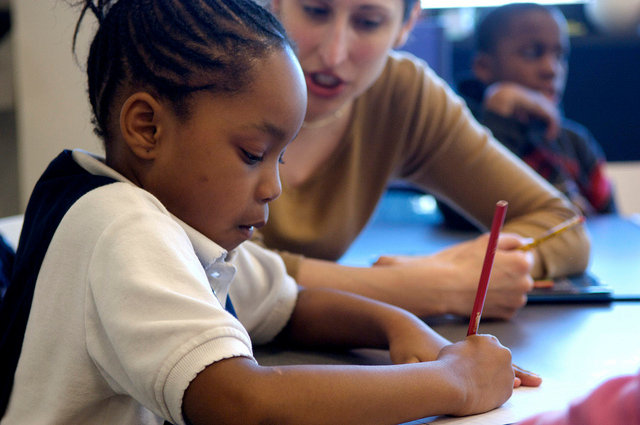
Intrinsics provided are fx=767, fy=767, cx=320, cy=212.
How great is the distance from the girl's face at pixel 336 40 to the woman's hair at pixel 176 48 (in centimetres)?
39

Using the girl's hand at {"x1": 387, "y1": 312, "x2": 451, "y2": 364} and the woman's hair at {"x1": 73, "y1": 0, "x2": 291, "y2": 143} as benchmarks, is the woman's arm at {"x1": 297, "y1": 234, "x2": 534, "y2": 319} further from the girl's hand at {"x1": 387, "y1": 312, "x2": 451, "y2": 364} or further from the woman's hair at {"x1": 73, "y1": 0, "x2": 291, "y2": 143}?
Answer: the woman's hair at {"x1": 73, "y1": 0, "x2": 291, "y2": 143}

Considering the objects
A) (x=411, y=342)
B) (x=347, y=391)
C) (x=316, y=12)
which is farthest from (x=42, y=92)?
(x=347, y=391)

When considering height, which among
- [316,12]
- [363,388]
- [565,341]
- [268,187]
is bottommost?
[565,341]

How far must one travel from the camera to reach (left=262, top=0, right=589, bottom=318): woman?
111 centimetres

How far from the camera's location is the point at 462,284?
38.2 inches

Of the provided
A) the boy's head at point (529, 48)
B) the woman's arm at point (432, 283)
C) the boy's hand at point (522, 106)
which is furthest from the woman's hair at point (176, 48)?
the boy's head at point (529, 48)

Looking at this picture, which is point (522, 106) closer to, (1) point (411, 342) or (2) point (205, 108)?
(1) point (411, 342)

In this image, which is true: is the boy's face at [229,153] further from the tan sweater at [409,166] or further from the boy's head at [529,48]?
the boy's head at [529,48]

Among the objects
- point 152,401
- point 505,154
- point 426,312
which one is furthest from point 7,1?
point 152,401

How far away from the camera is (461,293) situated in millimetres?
961

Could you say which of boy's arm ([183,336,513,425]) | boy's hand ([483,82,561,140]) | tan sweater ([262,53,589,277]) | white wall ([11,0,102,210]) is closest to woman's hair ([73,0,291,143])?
boy's arm ([183,336,513,425])

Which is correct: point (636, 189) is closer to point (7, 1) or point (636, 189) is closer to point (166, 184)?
point (7, 1)

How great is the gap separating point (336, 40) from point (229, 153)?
0.52 m

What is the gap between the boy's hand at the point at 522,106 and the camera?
→ 208cm
